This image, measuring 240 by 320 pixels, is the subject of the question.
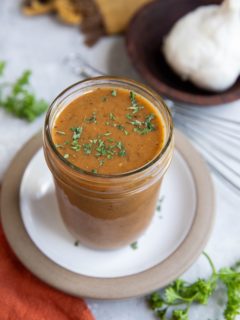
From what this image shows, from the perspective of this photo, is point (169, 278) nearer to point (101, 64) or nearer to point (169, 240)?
point (169, 240)

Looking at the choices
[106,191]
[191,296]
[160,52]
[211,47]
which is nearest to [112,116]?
[106,191]

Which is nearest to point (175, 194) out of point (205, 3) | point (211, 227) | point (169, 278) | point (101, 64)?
point (211, 227)

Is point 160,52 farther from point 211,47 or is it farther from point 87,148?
point 87,148

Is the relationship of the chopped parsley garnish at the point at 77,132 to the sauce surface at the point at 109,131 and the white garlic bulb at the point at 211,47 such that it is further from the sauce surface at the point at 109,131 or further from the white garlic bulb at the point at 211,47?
the white garlic bulb at the point at 211,47

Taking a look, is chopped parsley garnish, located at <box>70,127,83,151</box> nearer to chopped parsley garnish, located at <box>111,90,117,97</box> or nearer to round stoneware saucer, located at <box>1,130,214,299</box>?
chopped parsley garnish, located at <box>111,90,117,97</box>

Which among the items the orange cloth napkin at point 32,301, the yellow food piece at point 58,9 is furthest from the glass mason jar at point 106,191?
the yellow food piece at point 58,9

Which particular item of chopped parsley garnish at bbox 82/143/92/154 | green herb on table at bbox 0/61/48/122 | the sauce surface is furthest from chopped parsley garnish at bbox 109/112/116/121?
green herb on table at bbox 0/61/48/122
